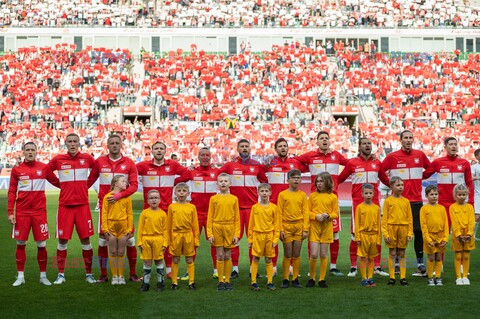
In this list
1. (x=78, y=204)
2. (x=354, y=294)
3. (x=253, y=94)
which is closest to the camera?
(x=354, y=294)

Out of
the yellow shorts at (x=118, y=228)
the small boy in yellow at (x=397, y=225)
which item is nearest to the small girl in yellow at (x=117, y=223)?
the yellow shorts at (x=118, y=228)

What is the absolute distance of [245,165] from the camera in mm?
11094

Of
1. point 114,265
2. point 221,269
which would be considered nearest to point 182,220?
point 221,269

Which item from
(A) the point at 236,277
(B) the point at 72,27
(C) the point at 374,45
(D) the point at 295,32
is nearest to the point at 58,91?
(B) the point at 72,27

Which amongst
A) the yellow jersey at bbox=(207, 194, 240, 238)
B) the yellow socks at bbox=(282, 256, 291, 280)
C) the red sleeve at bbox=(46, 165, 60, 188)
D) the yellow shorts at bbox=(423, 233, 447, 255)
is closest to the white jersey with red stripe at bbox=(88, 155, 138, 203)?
the red sleeve at bbox=(46, 165, 60, 188)

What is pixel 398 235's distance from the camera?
33.3 feet

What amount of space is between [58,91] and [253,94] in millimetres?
9020

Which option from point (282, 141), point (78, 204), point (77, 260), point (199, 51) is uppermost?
point (199, 51)

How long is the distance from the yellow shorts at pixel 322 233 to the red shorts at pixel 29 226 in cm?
341

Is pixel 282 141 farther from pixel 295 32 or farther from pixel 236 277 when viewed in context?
pixel 295 32

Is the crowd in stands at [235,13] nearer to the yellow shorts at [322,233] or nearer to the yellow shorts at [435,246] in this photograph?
the yellow shorts at [322,233]

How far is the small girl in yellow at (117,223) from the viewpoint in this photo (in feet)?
33.2

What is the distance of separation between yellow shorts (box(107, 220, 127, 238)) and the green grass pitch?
25.7 inches

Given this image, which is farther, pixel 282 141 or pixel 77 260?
pixel 77 260
